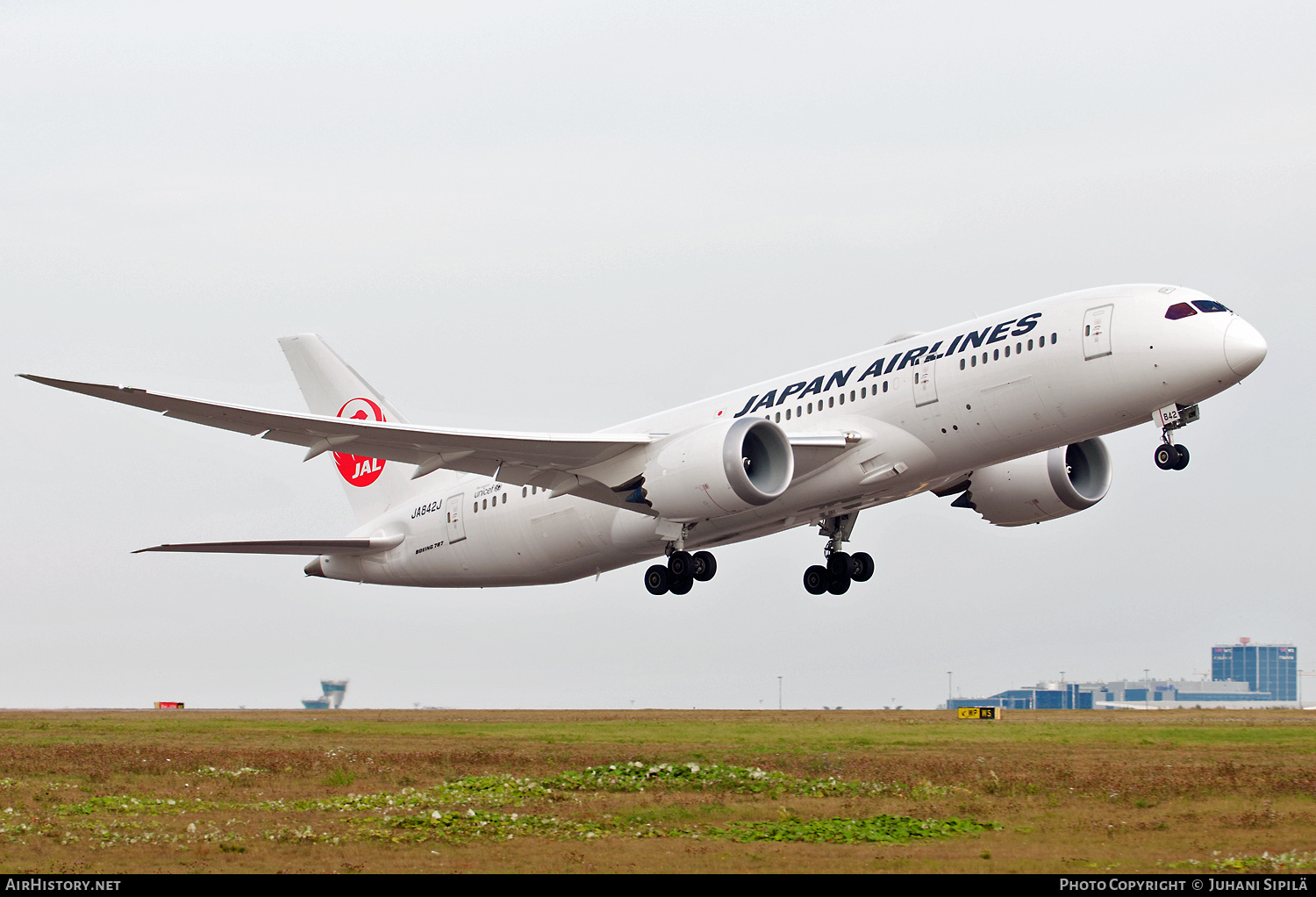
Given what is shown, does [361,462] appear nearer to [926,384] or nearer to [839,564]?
[839,564]

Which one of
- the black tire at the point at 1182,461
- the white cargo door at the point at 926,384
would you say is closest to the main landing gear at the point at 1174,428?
the black tire at the point at 1182,461

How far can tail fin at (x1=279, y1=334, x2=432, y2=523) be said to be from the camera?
148 ft

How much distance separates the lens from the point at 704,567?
3691 centimetres

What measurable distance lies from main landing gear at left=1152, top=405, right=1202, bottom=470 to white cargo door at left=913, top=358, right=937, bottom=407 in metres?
4.83

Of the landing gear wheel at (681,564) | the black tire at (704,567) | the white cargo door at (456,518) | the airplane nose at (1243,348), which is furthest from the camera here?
the white cargo door at (456,518)

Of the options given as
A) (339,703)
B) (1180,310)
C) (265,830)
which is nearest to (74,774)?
(265,830)

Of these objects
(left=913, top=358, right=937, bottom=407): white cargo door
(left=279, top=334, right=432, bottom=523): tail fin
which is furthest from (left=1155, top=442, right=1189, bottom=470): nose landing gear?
(left=279, top=334, right=432, bottom=523): tail fin

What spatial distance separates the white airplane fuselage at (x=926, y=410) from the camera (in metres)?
28.4

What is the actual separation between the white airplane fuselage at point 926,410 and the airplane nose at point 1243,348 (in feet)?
0.09

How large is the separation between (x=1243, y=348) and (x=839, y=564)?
1424 cm

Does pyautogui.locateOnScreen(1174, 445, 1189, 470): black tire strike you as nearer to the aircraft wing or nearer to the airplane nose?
the airplane nose

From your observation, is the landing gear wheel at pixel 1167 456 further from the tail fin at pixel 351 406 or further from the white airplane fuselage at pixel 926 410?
the tail fin at pixel 351 406

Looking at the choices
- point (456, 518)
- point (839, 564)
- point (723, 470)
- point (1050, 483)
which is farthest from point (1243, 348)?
point (456, 518)
